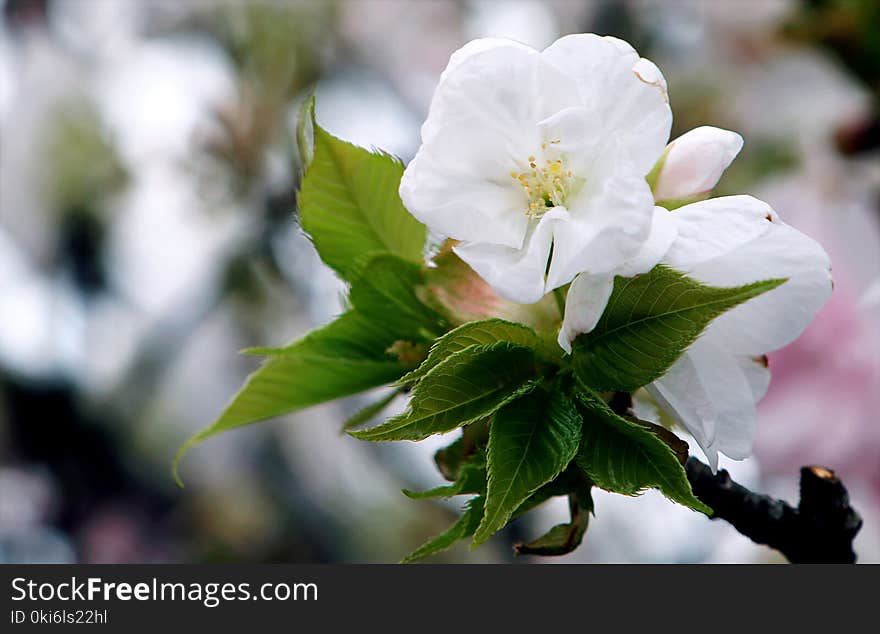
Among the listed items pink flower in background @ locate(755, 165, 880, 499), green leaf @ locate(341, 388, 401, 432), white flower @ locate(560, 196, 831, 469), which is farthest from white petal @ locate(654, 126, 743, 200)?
pink flower in background @ locate(755, 165, 880, 499)

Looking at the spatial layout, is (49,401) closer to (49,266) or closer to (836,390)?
(49,266)

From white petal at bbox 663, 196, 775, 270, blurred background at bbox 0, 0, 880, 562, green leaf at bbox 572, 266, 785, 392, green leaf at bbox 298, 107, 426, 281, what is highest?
blurred background at bbox 0, 0, 880, 562

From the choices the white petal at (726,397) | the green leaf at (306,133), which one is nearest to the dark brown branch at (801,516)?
the white petal at (726,397)

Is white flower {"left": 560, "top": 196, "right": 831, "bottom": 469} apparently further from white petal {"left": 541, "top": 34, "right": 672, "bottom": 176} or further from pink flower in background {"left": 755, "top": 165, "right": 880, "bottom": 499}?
pink flower in background {"left": 755, "top": 165, "right": 880, "bottom": 499}

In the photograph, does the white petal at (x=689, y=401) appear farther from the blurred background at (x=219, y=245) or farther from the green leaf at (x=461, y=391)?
the blurred background at (x=219, y=245)

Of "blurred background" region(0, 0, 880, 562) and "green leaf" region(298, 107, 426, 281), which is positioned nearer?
"green leaf" region(298, 107, 426, 281)

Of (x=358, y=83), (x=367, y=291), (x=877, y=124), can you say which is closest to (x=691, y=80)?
(x=877, y=124)
